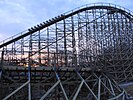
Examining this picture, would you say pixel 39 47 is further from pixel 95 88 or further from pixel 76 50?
pixel 95 88

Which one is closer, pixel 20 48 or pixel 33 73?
pixel 33 73

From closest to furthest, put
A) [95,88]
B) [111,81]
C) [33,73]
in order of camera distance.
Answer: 1. [33,73]
2. [111,81]
3. [95,88]

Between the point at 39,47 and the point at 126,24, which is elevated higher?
the point at 126,24

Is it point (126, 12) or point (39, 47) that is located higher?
point (126, 12)

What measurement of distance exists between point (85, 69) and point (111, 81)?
1622 mm

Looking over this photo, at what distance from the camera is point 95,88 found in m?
13.6

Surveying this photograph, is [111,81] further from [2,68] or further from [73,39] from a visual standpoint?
[73,39]

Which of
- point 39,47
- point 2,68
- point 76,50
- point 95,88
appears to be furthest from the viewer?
point 76,50

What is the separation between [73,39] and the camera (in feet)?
72.7

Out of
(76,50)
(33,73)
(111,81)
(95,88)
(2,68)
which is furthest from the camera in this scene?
(76,50)

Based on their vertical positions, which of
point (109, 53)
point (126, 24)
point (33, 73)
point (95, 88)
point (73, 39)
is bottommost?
point (95, 88)

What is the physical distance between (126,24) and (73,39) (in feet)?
18.5

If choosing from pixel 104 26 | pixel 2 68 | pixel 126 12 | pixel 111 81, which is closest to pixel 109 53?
pixel 104 26

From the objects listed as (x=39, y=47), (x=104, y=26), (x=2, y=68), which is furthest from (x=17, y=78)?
(x=104, y=26)
